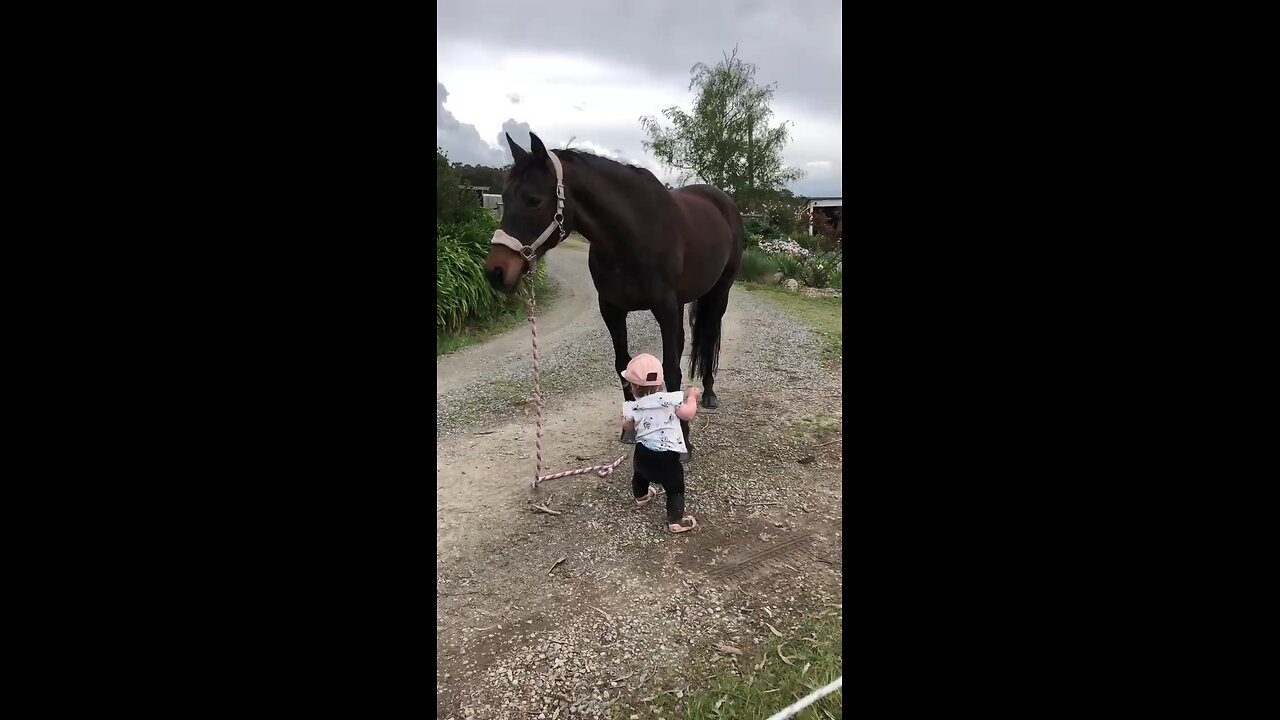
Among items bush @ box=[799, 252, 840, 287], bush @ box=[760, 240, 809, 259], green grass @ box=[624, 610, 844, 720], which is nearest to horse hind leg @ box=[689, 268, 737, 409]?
green grass @ box=[624, 610, 844, 720]

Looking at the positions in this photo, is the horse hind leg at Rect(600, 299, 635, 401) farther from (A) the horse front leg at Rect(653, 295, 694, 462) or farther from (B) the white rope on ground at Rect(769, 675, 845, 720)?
(B) the white rope on ground at Rect(769, 675, 845, 720)

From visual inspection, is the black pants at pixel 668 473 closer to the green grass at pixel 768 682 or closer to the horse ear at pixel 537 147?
the green grass at pixel 768 682

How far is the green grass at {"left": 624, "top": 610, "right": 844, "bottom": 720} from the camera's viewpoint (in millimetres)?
2076

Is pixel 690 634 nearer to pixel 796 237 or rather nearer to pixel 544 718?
pixel 544 718

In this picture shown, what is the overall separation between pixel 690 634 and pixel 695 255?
233 centimetres

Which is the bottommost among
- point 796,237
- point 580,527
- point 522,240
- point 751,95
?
point 580,527

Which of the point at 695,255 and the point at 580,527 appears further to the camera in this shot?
the point at 695,255

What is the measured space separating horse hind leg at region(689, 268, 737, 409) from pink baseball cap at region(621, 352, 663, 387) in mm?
1811

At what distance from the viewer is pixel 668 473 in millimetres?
3262

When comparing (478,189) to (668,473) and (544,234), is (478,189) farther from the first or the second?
(668,473)

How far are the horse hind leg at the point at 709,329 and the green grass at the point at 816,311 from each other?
7.12 feet

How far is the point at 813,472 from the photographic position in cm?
411
